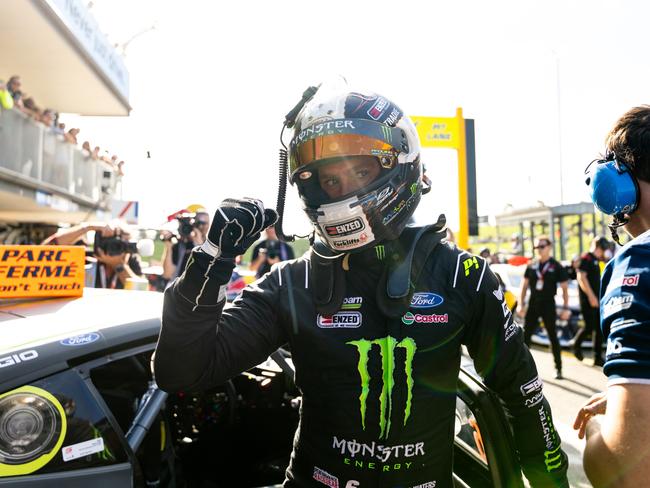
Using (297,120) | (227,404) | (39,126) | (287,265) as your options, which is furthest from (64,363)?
(39,126)

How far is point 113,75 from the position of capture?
14734 millimetres

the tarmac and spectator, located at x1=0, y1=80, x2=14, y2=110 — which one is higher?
spectator, located at x1=0, y1=80, x2=14, y2=110

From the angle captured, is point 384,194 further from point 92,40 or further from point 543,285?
point 92,40

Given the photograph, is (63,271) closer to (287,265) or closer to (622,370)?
(287,265)

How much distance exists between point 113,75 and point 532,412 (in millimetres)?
15573

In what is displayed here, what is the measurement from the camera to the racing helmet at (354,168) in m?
1.59

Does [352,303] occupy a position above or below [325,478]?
above

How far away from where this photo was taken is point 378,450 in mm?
1446

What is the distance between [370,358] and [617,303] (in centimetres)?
64

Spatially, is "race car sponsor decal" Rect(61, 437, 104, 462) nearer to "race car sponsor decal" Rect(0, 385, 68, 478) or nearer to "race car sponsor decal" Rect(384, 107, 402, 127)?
"race car sponsor decal" Rect(0, 385, 68, 478)

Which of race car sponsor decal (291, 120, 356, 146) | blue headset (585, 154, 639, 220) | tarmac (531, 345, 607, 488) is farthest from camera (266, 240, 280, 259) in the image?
blue headset (585, 154, 639, 220)

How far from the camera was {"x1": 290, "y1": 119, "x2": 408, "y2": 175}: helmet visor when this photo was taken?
5.41 feet

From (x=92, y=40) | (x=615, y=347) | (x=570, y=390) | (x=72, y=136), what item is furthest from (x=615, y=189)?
(x=92, y=40)

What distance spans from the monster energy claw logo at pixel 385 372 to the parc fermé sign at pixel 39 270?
1.45 m
